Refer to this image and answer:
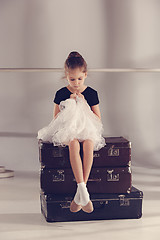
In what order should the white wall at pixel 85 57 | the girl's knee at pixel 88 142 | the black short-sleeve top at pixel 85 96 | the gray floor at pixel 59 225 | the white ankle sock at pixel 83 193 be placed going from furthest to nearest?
the white wall at pixel 85 57 < the black short-sleeve top at pixel 85 96 < the girl's knee at pixel 88 142 < the white ankle sock at pixel 83 193 < the gray floor at pixel 59 225

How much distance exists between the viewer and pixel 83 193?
8.95ft

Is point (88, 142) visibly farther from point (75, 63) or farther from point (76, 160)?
point (75, 63)

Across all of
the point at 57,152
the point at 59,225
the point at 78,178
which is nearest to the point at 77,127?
the point at 57,152

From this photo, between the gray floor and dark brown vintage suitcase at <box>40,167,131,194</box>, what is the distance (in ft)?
0.57

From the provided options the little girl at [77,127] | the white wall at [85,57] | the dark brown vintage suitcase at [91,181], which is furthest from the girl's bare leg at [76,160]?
the white wall at [85,57]

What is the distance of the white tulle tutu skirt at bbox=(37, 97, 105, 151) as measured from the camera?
285cm

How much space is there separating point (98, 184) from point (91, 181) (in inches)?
1.8

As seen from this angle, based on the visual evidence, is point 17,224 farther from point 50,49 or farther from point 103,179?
point 50,49

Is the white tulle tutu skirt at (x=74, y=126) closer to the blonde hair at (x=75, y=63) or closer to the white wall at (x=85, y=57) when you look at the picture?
the blonde hair at (x=75, y=63)

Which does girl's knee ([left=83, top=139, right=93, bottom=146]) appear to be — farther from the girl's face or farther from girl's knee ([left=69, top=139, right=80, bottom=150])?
the girl's face

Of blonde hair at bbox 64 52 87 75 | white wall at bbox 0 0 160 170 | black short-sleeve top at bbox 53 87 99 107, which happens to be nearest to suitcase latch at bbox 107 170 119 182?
black short-sleeve top at bbox 53 87 99 107

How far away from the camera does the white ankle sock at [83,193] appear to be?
272cm

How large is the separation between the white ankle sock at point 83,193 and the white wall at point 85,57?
2010 millimetres

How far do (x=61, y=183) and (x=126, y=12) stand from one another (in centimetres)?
235
